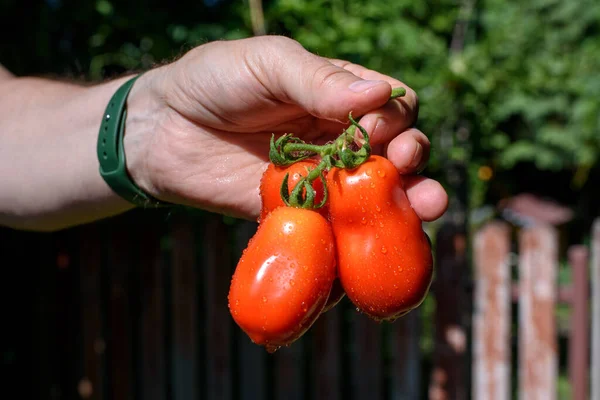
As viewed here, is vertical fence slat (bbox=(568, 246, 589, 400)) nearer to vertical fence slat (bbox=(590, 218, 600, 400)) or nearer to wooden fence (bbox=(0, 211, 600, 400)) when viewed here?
vertical fence slat (bbox=(590, 218, 600, 400))

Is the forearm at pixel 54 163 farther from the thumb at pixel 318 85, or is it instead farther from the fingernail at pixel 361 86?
the fingernail at pixel 361 86

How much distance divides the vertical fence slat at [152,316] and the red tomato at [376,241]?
180 centimetres

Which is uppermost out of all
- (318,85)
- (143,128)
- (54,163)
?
(318,85)

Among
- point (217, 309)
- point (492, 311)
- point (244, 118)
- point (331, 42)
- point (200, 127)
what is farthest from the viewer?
point (492, 311)

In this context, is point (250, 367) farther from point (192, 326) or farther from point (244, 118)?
point (244, 118)

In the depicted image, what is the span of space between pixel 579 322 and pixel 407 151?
2.43m

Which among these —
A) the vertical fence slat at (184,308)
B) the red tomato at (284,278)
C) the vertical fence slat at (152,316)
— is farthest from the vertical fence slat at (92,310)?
the red tomato at (284,278)

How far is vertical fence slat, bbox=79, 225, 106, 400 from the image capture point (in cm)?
305

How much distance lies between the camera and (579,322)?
134 inches

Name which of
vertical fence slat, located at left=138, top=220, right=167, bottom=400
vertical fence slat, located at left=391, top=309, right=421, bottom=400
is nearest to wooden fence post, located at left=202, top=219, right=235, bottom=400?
vertical fence slat, located at left=138, top=220, right=167, bottom=400

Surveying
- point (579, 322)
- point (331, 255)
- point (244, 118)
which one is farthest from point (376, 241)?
point (579, 322)

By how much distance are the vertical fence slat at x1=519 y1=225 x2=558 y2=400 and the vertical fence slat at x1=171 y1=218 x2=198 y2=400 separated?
5.23 ft

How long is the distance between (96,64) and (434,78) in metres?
1.52

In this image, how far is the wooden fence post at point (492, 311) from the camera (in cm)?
310
